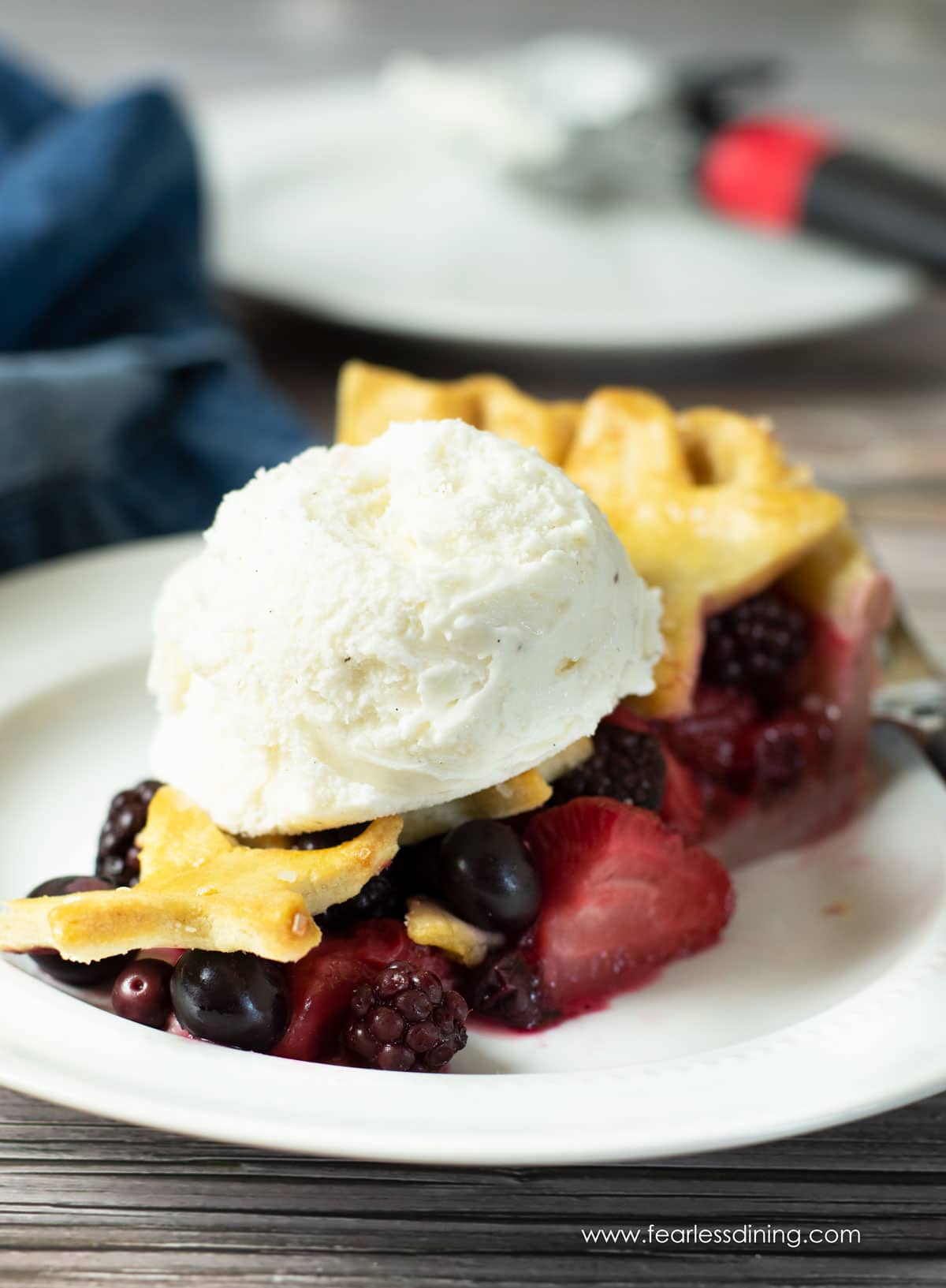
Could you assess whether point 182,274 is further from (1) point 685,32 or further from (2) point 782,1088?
(1) point 685,32

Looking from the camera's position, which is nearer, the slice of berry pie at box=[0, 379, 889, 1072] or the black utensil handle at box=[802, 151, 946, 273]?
the slice of berry pie at box=[0, 379, 889, 1072]

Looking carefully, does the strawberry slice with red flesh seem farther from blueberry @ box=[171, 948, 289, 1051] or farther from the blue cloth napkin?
the blue cloth napkin

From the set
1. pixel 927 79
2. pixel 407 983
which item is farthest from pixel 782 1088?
pixel 927 79

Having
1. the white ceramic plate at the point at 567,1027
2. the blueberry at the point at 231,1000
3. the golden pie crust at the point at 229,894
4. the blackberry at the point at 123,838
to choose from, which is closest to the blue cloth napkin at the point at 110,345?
the white ceramic plate at the point at 567,1027

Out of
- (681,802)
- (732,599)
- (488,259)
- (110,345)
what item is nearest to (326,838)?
(681,802)

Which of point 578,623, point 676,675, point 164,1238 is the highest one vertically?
point 578,623

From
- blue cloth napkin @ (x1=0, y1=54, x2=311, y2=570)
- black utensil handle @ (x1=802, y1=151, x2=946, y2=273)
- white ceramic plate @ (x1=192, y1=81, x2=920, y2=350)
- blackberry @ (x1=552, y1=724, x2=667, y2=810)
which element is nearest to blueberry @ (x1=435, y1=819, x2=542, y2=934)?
blackberry @ (x1=552, y1=724, x2=667, y2=810)
